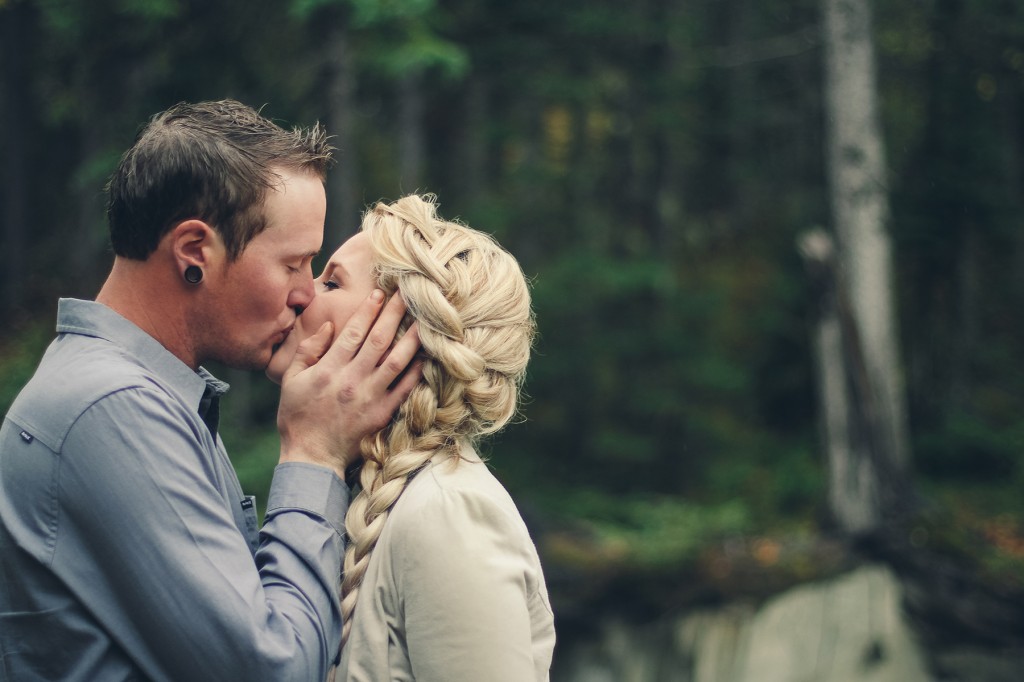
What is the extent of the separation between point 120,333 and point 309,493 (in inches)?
18.3

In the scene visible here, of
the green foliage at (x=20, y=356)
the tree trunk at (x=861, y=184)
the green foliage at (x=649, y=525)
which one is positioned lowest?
the green foliage at (x=649, y=525)

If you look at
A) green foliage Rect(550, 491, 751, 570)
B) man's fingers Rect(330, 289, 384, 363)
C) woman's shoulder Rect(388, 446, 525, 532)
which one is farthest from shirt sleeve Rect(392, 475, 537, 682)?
green foliage Rect(550, 491, 751, 570)

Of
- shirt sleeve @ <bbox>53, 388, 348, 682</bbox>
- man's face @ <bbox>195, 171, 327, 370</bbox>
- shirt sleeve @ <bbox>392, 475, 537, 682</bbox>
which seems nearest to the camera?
shirt sleeve @ <bbox>53, 388, 348, 682</bbox>

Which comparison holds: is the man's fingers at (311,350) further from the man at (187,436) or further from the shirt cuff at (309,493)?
the shirt cuff at (309,493)

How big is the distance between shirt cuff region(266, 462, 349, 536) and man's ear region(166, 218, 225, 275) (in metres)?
0.42

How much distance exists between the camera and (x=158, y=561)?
160 cm

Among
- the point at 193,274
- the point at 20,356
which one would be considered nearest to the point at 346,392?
the point at 193,274

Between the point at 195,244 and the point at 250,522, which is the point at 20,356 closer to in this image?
the point at 250,522

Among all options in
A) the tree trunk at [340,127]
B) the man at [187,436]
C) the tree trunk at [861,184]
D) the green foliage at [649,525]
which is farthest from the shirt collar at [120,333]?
the tree trunk at [861,184]

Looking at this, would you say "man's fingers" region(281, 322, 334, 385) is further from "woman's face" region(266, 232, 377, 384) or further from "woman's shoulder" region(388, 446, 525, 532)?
"woman's shoulder" region(388, 446, 525, 532)

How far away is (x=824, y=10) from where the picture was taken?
11016mm

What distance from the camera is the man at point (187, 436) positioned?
1.61m

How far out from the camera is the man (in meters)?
1.61

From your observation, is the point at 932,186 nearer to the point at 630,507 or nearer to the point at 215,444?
the point at 630,507
